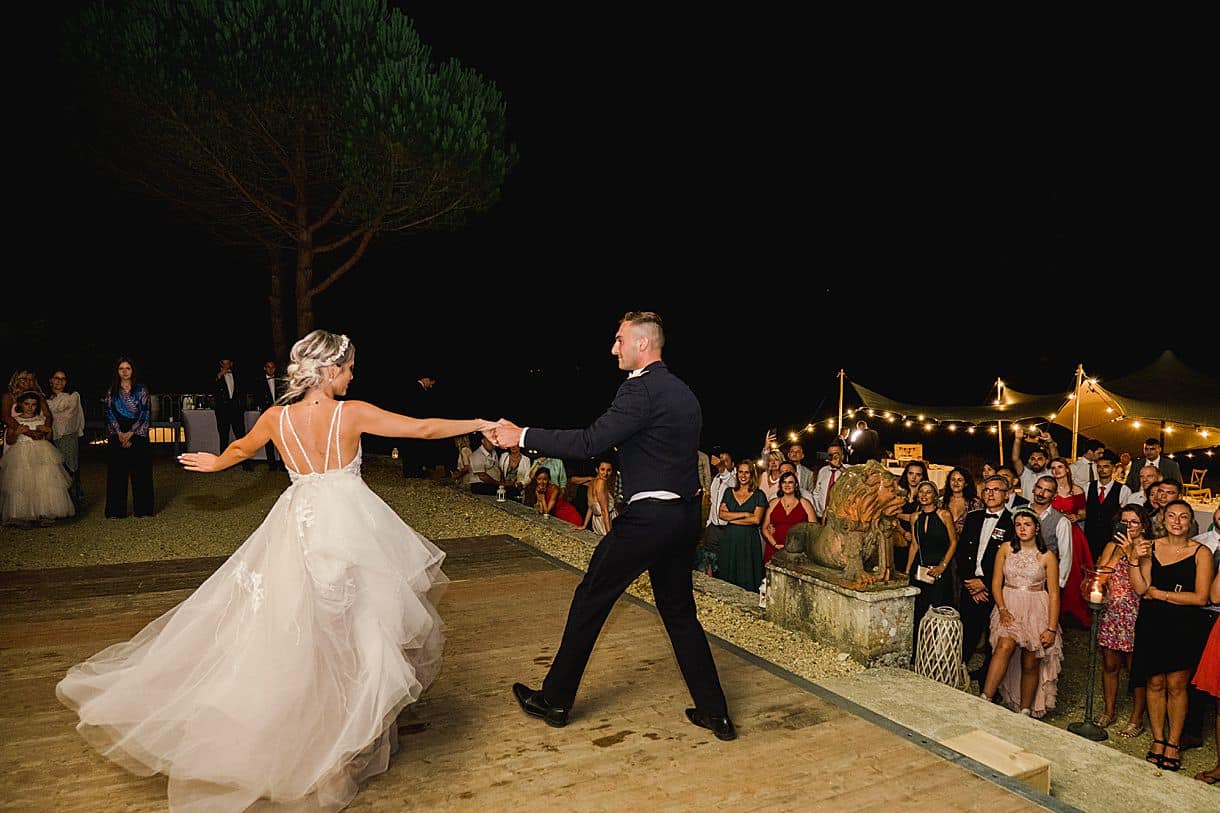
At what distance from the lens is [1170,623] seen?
16.3 ft

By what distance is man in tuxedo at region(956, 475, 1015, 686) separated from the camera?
5793mm

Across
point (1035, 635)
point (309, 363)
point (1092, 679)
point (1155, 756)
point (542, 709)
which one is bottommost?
point (1155, 756)

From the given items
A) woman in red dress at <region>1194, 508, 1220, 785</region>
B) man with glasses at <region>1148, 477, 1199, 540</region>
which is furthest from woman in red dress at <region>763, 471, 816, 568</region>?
woman in red dress at <region>1194, 508, 1220, 785</region>

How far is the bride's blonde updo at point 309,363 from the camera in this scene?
2.94 meters

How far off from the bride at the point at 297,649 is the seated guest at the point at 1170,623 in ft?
15.5

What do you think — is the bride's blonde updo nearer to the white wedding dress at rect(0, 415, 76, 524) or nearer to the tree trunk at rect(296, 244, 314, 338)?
the white wedding dress at rect(0, 415, 76, 524)

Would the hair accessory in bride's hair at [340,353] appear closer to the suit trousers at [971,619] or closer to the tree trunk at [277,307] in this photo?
the suit trousers at [971,619]

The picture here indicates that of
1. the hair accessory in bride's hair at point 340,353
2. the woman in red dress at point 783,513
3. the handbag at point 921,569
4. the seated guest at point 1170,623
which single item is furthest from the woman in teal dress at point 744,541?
the hair accessory in bride's hair at point 340,353

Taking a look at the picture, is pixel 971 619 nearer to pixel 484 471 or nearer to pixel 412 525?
pixel 412 525

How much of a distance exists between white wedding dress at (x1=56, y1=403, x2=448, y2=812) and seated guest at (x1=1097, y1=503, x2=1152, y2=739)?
4.95m

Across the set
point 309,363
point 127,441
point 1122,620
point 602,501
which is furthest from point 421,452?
point 309,363

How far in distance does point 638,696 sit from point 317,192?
12707 mm

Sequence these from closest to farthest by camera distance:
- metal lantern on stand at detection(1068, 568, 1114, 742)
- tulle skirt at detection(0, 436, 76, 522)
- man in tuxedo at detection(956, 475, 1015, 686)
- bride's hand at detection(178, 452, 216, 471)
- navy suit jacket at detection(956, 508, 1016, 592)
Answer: bride's hand at detection(178, 452, 216, 471), metal lantern on stand at detection(1068, 568, 1114, 742), navy suit jacket at detection(956, 508, 1016, 592), man in tuxedo at detection(956, 475, 1015, 686), tulle skirt at detection(0, 436, 76, 522)

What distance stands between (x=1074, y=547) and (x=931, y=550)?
6.54 ft
